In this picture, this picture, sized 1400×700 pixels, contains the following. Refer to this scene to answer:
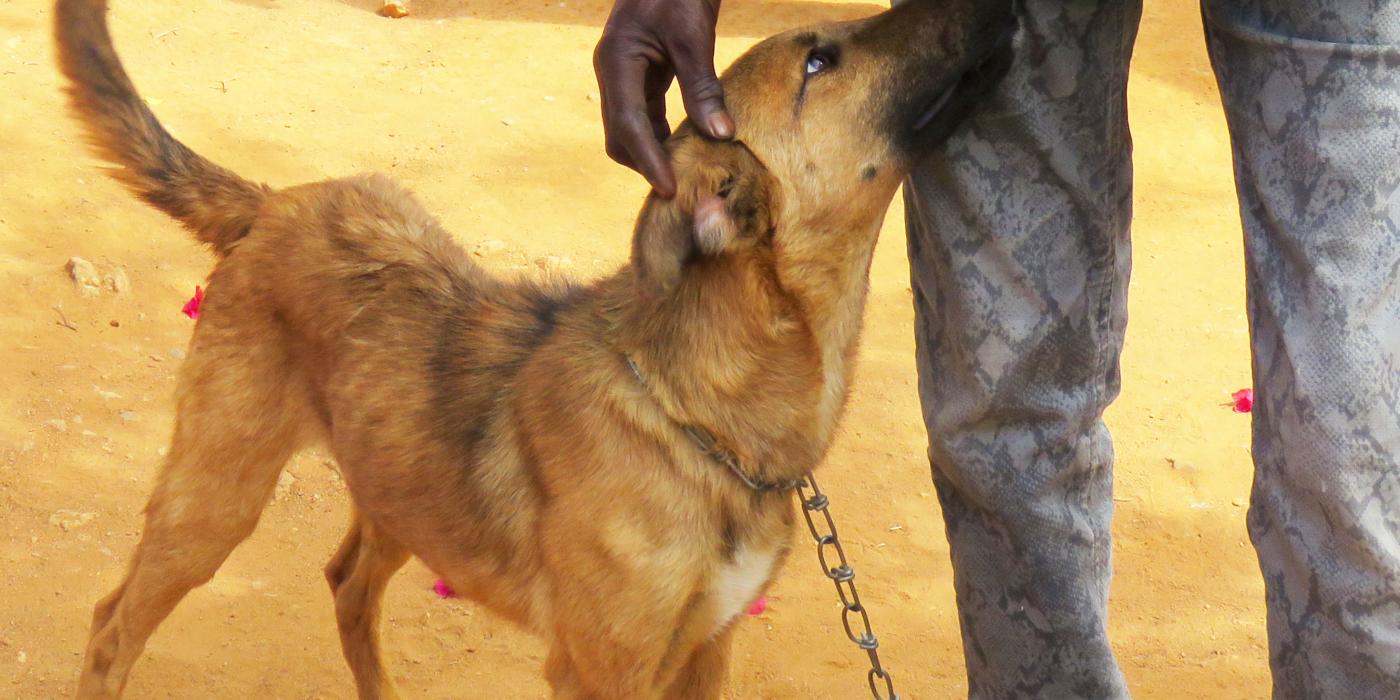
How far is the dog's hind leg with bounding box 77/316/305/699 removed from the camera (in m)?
3.63

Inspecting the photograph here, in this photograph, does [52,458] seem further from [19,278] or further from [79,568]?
[19,278]

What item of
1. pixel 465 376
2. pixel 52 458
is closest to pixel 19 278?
pixel 52 458

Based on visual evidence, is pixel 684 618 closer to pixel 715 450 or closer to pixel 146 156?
pixel 715 450

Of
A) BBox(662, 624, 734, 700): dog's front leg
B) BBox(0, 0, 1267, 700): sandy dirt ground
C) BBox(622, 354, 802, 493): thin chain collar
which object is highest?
BBox(622, 354, 802, 493): thin chain collar

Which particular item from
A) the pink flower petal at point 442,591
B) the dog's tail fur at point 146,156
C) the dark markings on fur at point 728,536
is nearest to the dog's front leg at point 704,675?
the dark markings on fur at point 728,536

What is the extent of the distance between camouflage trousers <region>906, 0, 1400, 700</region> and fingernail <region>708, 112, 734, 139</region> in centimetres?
42

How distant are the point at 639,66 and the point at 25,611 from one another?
105 inches

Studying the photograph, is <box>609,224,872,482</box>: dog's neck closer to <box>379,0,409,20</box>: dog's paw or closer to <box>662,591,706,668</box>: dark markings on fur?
<box>662,591,706,668</box>: dark markings on fur

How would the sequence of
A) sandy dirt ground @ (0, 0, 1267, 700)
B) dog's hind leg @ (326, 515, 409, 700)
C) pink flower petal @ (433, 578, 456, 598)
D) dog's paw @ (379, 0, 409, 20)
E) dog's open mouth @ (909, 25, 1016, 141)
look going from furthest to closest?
dog's paw @ (379, 0, 409, 20)
pink flower petal @ (433, 578, 456, 598)
sandy dirt ground @ (0, 0, 1267, 700)
dog's hind leg @ (326, 515, 409, 700)
dog's open mouth @ (909, 25, 1016, 141)

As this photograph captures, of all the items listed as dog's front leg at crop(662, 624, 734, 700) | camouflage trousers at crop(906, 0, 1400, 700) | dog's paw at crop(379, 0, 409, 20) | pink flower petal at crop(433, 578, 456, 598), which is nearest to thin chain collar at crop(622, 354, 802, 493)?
camouflage trousers at crop(906, 0, 1400, 700)

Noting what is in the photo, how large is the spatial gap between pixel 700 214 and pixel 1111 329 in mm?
872

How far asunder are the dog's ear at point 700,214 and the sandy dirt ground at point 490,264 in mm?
1670

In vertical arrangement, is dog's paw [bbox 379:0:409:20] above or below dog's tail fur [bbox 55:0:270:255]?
below

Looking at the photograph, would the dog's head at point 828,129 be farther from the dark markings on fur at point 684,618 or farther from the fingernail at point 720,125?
the dark markings on fur at point 684,618
